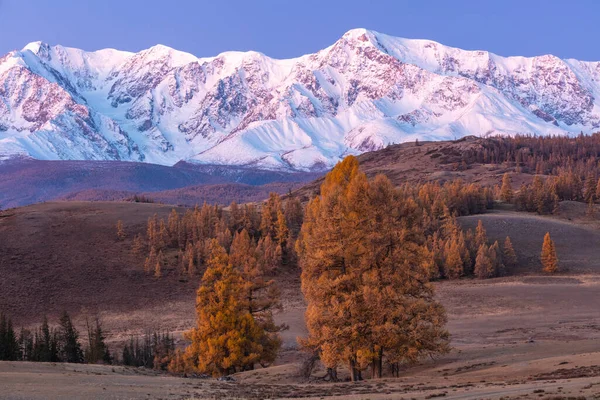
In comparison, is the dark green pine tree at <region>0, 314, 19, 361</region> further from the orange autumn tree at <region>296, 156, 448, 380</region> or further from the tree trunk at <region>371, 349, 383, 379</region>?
the tree trunk at <region>371, 349, 383, 379</region>

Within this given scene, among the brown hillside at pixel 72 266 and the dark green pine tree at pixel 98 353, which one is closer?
the dark green pine tree at pixel 98 353

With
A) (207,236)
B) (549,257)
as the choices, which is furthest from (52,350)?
(549,257)

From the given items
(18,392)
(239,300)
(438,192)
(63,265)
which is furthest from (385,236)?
(438,192)

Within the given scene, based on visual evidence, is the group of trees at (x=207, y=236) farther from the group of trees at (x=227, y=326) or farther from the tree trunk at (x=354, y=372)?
the tree trunk at (x=354, y=372)

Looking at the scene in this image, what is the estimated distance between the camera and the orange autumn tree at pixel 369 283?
1395 inches

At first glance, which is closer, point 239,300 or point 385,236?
point 385,236

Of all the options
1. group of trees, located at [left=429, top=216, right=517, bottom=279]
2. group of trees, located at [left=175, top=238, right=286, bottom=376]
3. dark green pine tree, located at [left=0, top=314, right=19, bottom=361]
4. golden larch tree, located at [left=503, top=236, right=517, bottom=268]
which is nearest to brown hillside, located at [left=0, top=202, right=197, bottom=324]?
dark green pine tree, located at [left=0, top=314, right=19, bottom=361]

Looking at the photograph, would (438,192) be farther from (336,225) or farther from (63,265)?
(336,225)

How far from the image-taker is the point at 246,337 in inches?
1818

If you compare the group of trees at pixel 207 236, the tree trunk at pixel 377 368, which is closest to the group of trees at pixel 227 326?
the tree trunk at pixel 377 368

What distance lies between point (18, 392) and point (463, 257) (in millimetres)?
84174

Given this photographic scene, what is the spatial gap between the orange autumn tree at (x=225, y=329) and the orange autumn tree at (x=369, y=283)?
348 inches

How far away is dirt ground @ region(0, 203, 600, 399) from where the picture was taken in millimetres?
28719

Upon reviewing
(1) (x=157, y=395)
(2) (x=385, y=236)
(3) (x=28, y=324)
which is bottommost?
(3) (x=28, y=324)
